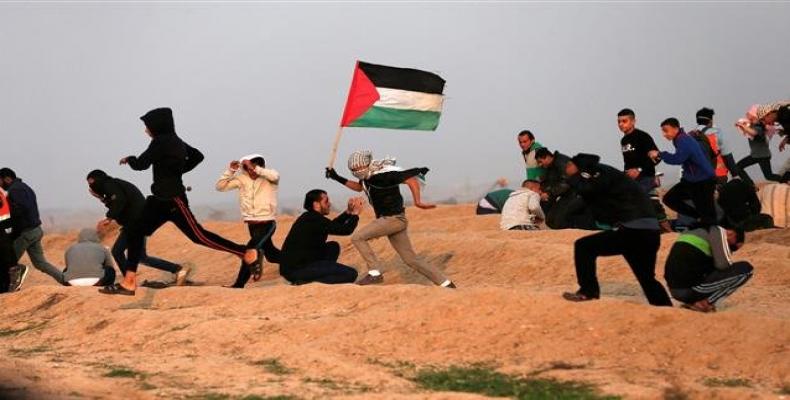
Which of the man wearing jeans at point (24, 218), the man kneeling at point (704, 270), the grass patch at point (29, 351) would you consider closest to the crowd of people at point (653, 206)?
the man kneeling at point (704, 270)

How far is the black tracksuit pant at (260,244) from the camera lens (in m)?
13.0

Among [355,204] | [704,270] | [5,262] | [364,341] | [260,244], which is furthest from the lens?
[5,262]

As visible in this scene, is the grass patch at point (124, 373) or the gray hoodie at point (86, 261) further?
the gray hoodie at point (86, 261)

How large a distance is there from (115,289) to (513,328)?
431 cm

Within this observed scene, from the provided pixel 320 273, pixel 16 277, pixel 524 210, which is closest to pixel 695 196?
pixel 320 273

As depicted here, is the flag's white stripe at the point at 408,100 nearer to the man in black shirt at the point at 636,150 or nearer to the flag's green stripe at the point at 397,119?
the flag's green stripe at the point at 397,119

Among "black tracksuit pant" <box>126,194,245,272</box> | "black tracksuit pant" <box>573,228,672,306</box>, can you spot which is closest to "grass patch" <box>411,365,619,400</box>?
"black tracksuit pant" <box>573,228,672,306</box>

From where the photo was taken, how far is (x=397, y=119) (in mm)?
14961

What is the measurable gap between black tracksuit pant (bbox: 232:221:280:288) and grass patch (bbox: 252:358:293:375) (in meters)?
3.93

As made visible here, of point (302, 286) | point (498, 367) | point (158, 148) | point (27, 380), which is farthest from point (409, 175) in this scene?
point (27, 380)

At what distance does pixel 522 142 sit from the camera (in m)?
16.4

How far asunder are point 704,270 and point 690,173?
8.03 ft

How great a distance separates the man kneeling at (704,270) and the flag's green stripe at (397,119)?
5.49 m

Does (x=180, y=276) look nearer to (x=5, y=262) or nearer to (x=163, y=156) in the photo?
(x=5, y=262)
